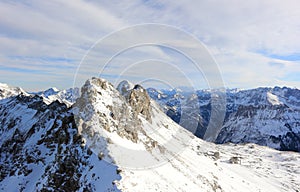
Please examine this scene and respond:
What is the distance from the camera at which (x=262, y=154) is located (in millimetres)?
169000

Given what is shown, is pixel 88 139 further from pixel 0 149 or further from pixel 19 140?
pixel 0 149

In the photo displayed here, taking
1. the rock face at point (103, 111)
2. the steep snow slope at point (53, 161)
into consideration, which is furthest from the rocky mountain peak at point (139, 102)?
the steep snow slope at point (53, 161)

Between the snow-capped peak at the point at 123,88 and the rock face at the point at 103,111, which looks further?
the snow-capped peak at the point at 123,88

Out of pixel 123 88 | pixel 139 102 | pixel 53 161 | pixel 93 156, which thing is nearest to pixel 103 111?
pixel 93 156

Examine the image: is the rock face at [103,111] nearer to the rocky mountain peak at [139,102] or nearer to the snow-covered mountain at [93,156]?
the snow-covered mountain at [93,156]

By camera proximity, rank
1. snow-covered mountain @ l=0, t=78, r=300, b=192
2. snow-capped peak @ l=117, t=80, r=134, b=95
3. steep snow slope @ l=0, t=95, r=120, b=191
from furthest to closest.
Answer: snow-capped peak @ l=117, t=80, r=134, b=95, snow-covered mountain @ l=0, t=78, r=300, b=192, steep snow slope @ l=0, t=95, r=120, b=191

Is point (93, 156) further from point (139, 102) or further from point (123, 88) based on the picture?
point (123, 88)

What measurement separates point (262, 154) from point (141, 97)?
104932mm

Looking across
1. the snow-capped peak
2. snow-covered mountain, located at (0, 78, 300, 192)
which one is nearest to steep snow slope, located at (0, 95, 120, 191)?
snow-covered mountain, located at (0, 78, 300, 192)

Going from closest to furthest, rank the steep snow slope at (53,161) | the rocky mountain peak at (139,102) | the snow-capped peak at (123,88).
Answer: the steep snow slope at (53,161) → the rocky mountain peak at (139,102) → the snow-capped peak at (123,88)

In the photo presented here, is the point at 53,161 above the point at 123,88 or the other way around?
the other way around

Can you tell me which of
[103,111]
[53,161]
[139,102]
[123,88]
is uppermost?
[123,88]

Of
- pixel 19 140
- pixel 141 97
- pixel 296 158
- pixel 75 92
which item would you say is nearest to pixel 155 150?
pixel 75 92

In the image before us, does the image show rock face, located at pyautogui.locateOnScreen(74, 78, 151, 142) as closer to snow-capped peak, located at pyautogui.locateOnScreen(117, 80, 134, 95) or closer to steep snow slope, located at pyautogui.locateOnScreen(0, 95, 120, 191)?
steep snow slope, located at pyautogui.locateOnScreen(0, 95, 120, 191)
